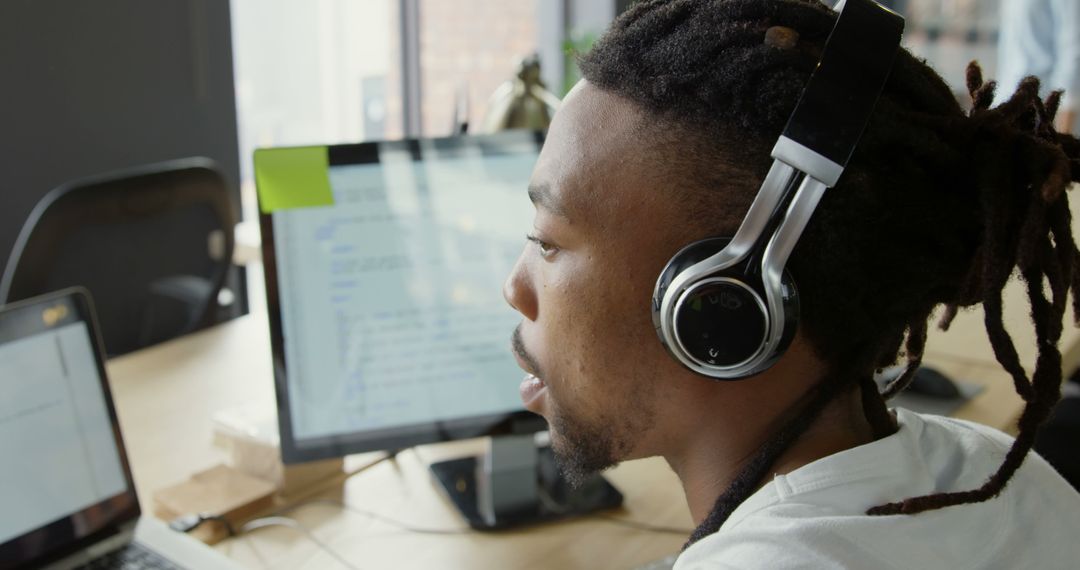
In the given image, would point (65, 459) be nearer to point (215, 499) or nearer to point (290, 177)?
point (215, 499)

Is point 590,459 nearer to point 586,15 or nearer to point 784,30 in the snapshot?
point 784,30

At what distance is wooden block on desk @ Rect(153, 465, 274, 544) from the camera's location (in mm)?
1113

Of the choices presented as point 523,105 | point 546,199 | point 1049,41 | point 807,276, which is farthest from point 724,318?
point 1049,41

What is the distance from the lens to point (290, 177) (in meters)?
1.07

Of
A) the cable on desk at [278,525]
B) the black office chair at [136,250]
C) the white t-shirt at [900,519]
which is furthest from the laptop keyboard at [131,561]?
the black office chair at [136,250]

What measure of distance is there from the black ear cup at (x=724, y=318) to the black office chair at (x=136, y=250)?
4.88ft

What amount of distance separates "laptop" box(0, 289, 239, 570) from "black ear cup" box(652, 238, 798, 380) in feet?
1.83

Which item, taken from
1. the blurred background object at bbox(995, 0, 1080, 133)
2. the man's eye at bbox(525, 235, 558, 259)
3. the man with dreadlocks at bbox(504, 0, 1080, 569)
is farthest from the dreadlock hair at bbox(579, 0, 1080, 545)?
the blurred background object at bbox(995, 0, 1080, 133)

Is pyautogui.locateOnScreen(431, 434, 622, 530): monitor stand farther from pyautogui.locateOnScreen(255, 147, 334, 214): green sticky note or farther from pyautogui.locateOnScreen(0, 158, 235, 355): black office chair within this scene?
pyautogui.locateOnScreen(0, 158, 235, 355): black office chair

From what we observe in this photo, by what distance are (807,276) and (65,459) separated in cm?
72

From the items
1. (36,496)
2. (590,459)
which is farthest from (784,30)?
(36,496)

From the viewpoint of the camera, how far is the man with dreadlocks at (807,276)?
2.22ft

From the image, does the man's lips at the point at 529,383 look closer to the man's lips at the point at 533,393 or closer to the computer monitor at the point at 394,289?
the man's lips at the point at 533,393

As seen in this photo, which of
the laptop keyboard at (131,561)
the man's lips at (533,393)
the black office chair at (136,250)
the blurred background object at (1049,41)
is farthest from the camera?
the blurred background object at (1049,41)
